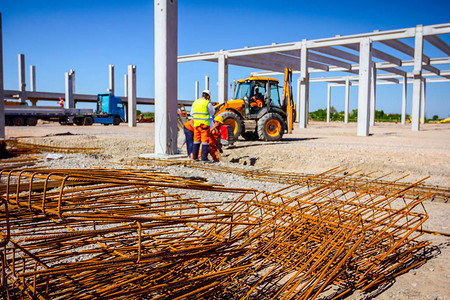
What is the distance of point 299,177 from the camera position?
6508 millimetres

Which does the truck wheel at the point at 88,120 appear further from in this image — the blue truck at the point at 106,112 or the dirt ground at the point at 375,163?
the dirt ground at the point at 375,163

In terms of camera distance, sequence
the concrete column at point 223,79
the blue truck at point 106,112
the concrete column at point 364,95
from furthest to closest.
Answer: the blue truck at point 106,112, the concrete column at point 223,79, the concrete column at point 364,95

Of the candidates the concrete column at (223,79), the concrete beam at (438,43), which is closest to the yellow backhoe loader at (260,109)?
the concrete column at (223,79)

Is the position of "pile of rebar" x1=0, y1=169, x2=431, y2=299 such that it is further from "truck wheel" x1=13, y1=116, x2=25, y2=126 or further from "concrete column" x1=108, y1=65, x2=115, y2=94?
"concrete column" x1=108, y1=65, x2=115, y2=94

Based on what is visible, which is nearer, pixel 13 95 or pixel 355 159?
pixel 355 159

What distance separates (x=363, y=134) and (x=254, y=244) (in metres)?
15.7

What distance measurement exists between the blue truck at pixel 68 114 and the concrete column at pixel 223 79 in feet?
39.9

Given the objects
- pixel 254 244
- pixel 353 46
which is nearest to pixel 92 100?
pixel 353 46

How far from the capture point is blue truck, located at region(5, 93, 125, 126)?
25.8 m

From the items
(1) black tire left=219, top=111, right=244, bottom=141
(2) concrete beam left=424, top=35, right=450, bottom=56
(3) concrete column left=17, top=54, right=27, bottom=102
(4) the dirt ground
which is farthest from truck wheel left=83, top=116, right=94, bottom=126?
(2) concrete beam left=424, top=35, right=450, bottom=56

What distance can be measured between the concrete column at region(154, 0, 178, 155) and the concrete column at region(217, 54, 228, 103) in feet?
45.3

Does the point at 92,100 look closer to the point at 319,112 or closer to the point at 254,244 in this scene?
the point at 319,112

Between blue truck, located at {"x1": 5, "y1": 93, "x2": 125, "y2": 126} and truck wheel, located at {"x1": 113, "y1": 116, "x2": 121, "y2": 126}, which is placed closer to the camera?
blue truck, located at {"x1": 5, "y1": 93, "x2": 125, "y2": 126}

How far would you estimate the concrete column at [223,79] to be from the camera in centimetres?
2256
